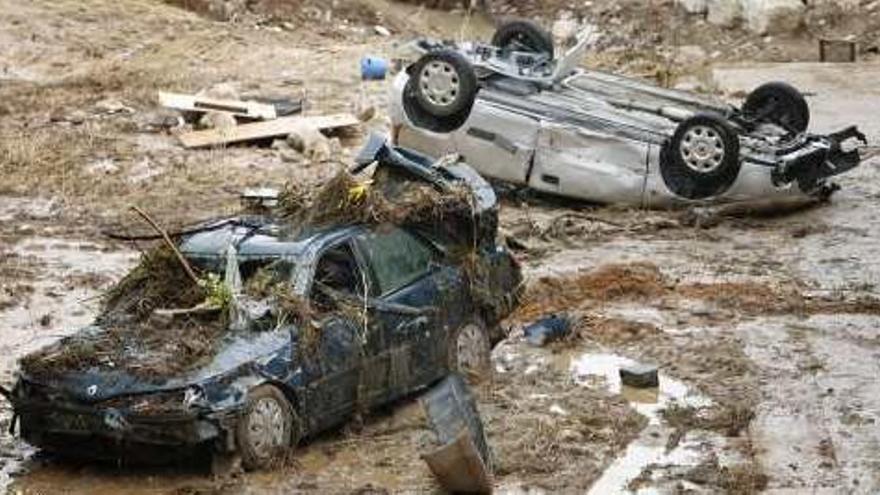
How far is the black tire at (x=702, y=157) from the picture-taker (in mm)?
16688

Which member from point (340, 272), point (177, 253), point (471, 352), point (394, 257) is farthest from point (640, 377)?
point (177, 253)

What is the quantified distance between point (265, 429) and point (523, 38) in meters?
11.6

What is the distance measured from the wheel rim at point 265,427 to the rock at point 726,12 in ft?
68.7

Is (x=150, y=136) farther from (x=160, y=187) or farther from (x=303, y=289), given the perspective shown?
(x=303, y=289)

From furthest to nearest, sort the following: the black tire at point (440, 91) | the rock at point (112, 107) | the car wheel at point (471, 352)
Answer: the rock at point (112, 107) → the black tire at point (440, 91) → the car wheel at point (471, 352)

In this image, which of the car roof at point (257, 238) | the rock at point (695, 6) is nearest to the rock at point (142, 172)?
the car roof at point (257, 238)

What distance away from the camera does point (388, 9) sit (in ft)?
103

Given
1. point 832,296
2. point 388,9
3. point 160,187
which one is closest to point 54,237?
point 160,187

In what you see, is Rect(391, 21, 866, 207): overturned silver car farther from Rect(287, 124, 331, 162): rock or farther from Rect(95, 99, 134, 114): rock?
Rect(95, 99, 134, 114): rock

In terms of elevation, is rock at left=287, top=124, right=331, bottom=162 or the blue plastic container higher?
the blue plastic container

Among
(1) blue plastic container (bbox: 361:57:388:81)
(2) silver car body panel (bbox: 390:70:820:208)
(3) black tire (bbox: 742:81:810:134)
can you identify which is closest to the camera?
(2) silver car body panel (bbox: 390:70:820:208)

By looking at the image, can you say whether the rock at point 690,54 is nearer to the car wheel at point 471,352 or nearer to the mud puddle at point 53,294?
the mud puddle at point 53,294

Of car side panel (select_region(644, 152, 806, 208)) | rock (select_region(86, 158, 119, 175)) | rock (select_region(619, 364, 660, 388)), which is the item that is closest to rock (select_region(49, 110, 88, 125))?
rock (select_region(86, 158, 119, 175))

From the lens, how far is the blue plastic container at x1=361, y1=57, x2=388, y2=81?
24062 millimetres
